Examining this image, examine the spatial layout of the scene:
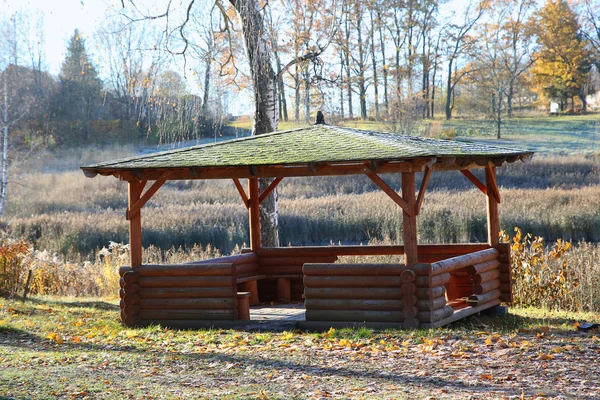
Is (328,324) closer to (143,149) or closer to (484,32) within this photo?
(143,149)

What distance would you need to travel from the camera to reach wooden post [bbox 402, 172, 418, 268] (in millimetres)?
8680

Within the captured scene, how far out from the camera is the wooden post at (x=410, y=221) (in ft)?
28.5

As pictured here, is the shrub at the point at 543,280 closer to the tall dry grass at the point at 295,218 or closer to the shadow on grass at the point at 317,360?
the tall dry grass at the point at 295,218

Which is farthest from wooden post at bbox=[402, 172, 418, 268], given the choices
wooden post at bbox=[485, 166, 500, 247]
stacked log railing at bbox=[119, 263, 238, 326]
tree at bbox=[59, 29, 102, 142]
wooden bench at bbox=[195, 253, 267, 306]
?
tree at bbox=[59, 29, 102, 142]

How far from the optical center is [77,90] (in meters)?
41.1

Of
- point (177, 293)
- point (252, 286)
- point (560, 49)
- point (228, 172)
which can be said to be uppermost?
point (560, 49)

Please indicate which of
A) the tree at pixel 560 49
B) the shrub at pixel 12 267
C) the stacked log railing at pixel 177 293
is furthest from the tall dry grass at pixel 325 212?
the tree at pixel 560 49

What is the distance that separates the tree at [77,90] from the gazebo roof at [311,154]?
30625 mm

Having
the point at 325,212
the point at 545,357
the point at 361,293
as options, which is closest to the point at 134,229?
the point at 361,293

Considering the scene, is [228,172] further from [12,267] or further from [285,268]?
[12,267]

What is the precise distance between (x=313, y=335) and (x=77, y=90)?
3545cm

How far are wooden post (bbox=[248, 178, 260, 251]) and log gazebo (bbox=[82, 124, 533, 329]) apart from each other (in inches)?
36.9

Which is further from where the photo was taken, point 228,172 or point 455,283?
point 455,283

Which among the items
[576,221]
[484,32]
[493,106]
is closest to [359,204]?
[576,221]
